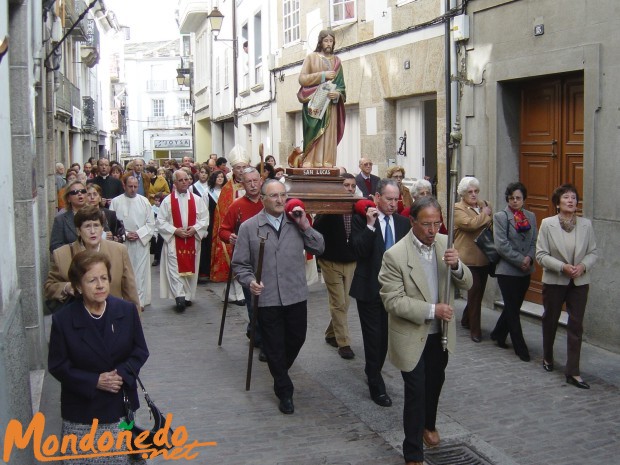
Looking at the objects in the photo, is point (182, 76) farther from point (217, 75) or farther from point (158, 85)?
point (158, 85)

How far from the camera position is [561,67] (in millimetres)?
8953

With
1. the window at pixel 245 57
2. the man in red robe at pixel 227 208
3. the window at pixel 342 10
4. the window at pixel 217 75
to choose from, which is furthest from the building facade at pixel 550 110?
the window at pixel 217 75

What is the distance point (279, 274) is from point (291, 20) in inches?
499

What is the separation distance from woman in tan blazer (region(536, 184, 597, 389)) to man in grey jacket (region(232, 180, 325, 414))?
7.06ft

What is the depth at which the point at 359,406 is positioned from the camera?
22.1ft

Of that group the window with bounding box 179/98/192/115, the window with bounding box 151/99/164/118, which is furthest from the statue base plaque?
the window with bounding box 151/99/164/118

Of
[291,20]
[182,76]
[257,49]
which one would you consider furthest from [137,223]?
[182,76]

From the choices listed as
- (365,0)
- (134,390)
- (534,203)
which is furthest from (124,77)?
(134,390)

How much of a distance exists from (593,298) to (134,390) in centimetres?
567

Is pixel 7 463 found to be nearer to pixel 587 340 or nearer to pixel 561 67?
pixel 587 340

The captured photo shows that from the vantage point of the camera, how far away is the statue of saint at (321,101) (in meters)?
8.77

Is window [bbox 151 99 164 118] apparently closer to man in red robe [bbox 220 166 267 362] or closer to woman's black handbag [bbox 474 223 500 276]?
man in red robe [bbox 220 166 267 362]

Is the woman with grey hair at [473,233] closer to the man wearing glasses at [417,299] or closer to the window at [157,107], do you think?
the man wearing glasses at [417,299]

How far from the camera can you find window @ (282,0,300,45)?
17.9 metres
